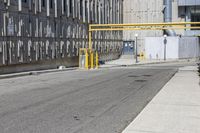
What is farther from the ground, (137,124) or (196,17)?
(196,17)

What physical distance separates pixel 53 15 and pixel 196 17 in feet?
137

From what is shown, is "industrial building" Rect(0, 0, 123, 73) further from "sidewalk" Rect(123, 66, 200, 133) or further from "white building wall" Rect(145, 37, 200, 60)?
"sidewalk" Rect(123, 66, 200, 133)

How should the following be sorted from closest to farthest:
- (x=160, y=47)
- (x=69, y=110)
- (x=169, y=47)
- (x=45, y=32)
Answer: (x=69, y=110), (x=45, y=32), (x=169, y=47), (x=160, y=47)

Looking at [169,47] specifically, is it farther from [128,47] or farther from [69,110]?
[69,110]

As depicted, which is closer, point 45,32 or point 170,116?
point 170,116

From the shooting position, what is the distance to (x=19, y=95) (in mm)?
13852

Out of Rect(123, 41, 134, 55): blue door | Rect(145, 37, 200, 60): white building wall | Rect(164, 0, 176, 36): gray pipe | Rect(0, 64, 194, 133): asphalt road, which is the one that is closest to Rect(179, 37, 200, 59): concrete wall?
Rect(145, 37, 200, 60): white building wall

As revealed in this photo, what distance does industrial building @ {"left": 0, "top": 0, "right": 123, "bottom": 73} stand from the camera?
24141 mm

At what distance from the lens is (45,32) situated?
29.6m

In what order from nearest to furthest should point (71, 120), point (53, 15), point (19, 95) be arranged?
point (71, 120), point (19, 95), point (53, 15)

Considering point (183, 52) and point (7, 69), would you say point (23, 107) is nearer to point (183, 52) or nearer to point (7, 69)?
point (7, 69)

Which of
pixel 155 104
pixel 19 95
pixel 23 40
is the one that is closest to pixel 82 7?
pixel 23 40

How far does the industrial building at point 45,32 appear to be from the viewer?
24.1m

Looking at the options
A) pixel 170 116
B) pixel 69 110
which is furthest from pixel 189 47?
pixel 170 116
